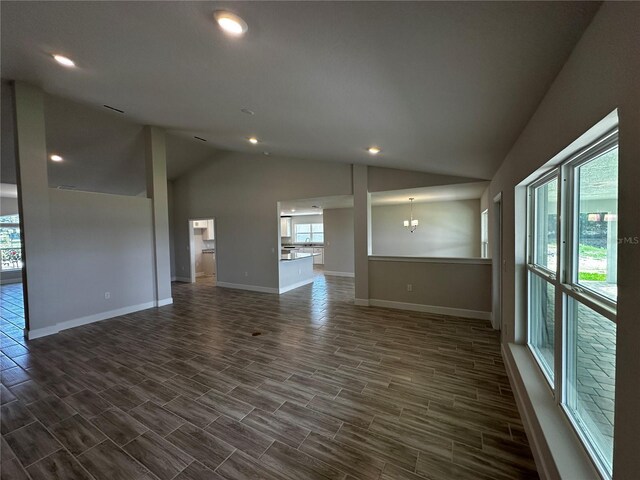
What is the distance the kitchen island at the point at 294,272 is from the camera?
6957 millimetres

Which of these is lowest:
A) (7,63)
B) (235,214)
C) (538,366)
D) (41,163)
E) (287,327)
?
(287,327)

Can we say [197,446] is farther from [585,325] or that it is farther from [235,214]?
[235,214]

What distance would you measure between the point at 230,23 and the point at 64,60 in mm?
2495

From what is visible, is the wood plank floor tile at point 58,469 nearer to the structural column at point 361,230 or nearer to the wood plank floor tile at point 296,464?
the wood plank floor tile at point 296,464

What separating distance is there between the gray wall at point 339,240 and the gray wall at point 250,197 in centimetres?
300

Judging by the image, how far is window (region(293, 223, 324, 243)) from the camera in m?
13.0

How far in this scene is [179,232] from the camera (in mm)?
8641

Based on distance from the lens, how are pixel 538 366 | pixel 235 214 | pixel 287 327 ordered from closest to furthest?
pixel 538 366 → pixel 287 327 → pixel 235 214

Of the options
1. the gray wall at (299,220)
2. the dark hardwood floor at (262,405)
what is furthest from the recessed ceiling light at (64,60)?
the gray wall at (299,220)

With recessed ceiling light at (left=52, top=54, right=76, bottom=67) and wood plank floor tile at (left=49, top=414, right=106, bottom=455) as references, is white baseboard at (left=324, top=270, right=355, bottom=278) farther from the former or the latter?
recessed ceiling light at (left=52, top=54, right=76, bottom=67)

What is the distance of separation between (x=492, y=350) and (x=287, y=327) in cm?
287

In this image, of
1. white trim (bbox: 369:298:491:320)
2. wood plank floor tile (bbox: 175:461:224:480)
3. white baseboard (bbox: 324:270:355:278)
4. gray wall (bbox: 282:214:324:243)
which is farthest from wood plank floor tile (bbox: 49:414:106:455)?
gray wall (bbox: 282:214:324:243)

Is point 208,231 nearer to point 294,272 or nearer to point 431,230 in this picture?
point 294,272

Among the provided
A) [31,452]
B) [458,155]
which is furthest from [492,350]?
[31,452]
